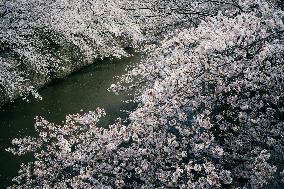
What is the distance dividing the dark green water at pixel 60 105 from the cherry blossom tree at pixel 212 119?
3516mm

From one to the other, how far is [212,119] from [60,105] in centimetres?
868

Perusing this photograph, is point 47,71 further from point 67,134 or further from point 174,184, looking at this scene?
point 174,184

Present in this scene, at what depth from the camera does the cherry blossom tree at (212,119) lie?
7.10 meters

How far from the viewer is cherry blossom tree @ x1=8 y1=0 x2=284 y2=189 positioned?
7.10 meters

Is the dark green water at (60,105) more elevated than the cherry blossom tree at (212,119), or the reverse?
the cherry blossom tree at (212,119)

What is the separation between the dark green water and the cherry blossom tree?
3.52m

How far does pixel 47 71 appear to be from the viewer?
682 inches

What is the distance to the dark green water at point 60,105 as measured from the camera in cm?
1220

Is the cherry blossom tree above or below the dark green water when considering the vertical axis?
above

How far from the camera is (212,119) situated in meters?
8.85

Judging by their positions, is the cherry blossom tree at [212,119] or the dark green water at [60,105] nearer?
the cherry blossom tree at [212,119]

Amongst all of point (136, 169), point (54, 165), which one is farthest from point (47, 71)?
point (136, 169)

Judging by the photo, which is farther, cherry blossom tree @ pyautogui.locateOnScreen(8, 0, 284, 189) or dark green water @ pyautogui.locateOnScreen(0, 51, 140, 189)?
dark green water @ pyautogui.locateOnScreen(0, 51, 140, 189)

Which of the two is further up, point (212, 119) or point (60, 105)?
point (212, 119)
